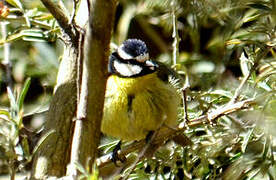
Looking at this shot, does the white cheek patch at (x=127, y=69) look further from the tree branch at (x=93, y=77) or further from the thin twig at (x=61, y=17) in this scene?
the tree branch at (x=93, y=77)

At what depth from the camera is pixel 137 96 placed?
1.89m

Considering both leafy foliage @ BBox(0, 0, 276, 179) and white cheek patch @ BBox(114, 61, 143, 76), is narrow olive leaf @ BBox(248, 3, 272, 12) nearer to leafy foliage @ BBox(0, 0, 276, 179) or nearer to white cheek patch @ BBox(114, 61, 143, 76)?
leafy foliage @ BBox(0, 0, 276, 179)

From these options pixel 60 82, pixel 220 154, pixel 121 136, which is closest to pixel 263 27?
pixel 220 154

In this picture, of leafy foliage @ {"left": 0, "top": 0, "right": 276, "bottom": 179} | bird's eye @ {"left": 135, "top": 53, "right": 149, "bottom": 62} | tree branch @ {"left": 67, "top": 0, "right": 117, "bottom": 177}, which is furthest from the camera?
bird's eye @ {"left": 135, "top": 53, "right": 149, "bottom": 62}

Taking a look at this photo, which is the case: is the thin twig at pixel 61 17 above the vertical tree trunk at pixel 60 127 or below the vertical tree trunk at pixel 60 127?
above

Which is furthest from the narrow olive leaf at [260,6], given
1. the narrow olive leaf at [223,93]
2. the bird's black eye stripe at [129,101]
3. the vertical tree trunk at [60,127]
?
the bird's black eye stripe at [129,101]

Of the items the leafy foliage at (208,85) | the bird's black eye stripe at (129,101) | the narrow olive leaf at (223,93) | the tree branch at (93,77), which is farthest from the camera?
the bird's black eye stripe at (129,101)

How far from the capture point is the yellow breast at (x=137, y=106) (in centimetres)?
187

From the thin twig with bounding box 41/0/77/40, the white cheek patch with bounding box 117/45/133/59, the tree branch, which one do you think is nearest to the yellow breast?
the white cheek patch with bounding box 117/45/133/59

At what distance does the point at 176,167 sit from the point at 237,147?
196mm

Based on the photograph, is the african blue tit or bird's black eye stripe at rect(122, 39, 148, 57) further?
bird's black eye stripe at rect(122, 39, 148, 57)

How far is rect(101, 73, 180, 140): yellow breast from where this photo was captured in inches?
73.8

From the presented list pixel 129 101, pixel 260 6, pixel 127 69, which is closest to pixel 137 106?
pixel 129 101

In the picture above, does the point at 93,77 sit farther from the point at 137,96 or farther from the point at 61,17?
the point at 137,96
